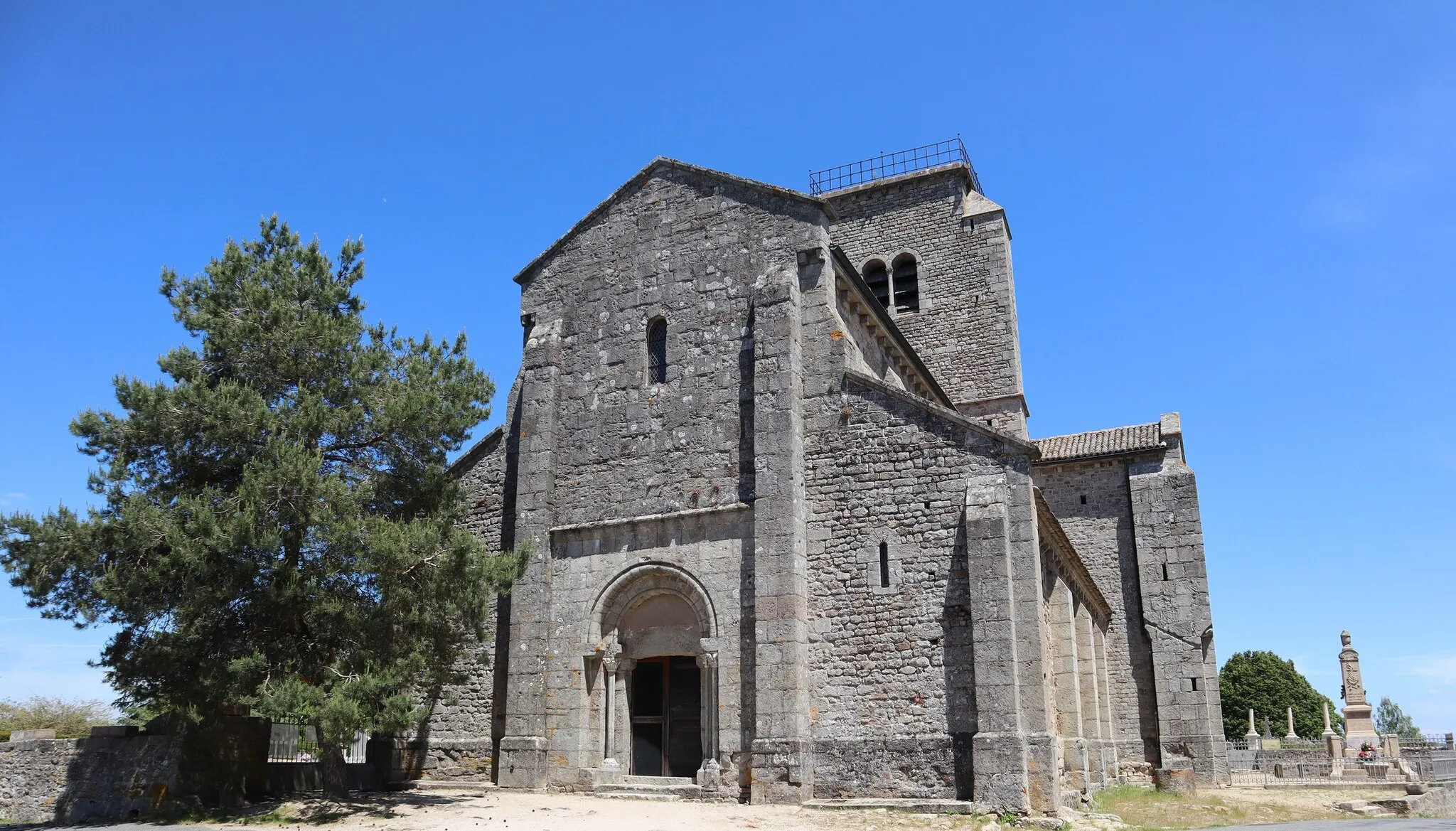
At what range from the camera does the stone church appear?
14992 millimetres

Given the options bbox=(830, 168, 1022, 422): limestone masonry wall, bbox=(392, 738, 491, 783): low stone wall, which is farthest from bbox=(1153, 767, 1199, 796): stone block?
bbox=(392, 738, 491, 783): low stone wall

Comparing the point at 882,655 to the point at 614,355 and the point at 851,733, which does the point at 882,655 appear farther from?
the point at 614,355

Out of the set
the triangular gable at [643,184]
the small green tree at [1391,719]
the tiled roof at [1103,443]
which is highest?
the triangular gable at [643,184]

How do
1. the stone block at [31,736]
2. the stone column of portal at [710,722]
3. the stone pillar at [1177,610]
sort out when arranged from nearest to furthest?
1. the stone block at [31,736]
2. the stone column of portal at [710,722]
3. the stone pillar at [1177,610]

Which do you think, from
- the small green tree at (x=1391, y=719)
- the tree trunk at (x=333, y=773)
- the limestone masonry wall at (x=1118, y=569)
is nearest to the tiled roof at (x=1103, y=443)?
the limestone masonry wall at (x=1118, y=569)

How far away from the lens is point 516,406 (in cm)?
2009

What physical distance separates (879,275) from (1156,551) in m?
10.8

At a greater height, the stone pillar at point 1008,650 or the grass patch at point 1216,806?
the stone pillar at point 1008,650

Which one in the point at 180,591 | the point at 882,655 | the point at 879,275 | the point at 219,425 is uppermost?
the point at 879,275

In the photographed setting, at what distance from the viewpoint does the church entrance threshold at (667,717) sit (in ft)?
55.2

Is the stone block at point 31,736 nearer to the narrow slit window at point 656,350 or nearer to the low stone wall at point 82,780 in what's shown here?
the low stone wall at point 82,780

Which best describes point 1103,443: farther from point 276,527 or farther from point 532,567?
point 276,527

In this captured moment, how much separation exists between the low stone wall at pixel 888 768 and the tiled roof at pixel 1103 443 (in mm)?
12761

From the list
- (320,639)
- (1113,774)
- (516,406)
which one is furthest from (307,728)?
(1113,774)
